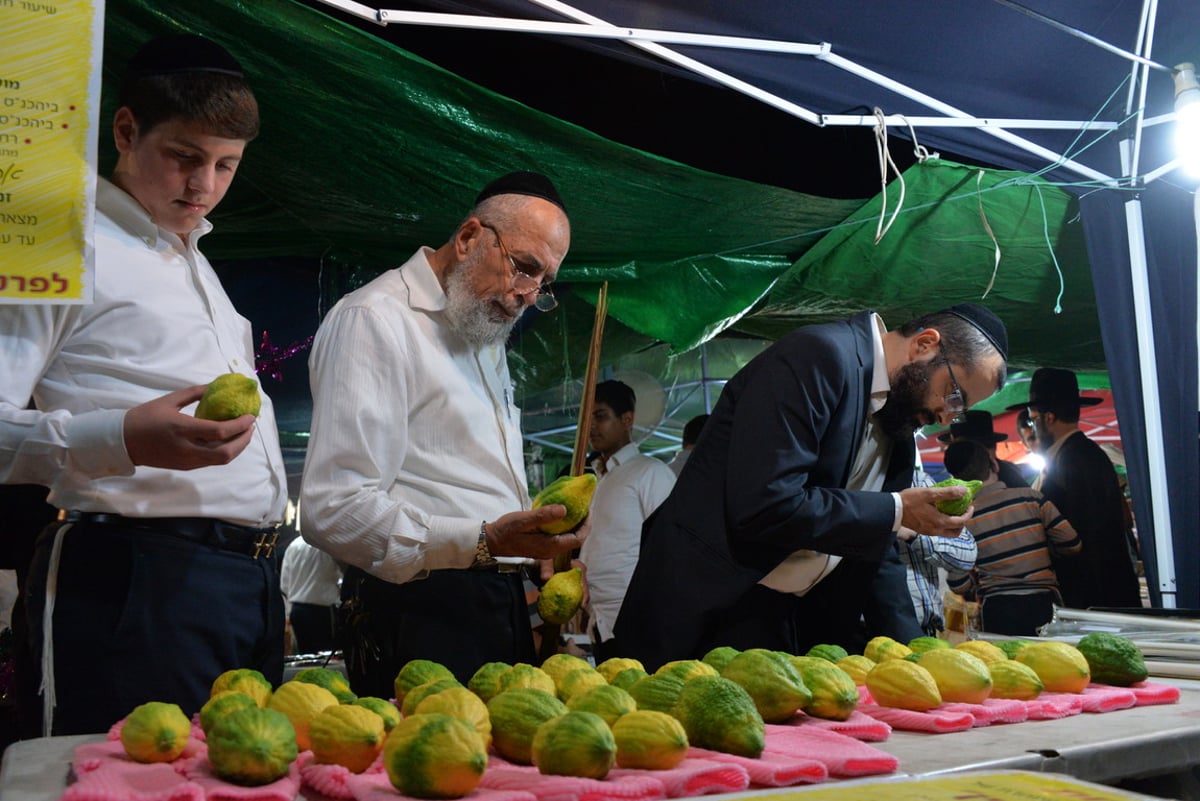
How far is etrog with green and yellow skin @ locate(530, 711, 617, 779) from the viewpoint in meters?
1.33

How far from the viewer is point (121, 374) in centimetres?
216

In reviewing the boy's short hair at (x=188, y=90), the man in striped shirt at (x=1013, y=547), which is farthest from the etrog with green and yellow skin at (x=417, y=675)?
the man in striped shirt at (x=1013, y=547)

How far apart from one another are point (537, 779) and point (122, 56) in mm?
2771

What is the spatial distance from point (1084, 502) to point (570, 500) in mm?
4301

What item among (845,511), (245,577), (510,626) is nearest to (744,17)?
(845,511)

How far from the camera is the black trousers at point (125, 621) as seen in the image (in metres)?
2.02

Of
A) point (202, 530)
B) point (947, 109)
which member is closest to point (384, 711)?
point (202, 530)

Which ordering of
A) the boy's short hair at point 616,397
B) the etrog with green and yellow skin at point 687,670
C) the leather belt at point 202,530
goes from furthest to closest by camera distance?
the boy's short hair at point 616,397 < the leather belt at point 202,530 < the etrog with green and yellow skin at point 687,670

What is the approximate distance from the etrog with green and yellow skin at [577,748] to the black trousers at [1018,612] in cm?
470

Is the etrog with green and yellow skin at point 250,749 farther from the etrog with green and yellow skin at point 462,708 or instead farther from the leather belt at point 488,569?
the leather belt at point 488,569

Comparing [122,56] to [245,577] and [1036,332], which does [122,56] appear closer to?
[245,577]

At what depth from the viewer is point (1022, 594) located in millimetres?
5520

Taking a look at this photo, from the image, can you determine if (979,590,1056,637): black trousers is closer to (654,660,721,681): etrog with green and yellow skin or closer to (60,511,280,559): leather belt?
(654,660,721,681): etrog with green and yellow skin

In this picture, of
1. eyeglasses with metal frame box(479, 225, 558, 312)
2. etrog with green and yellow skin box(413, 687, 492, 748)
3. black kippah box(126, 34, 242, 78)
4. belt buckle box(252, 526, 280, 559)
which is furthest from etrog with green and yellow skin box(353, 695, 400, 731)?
eyeglasses with metal frame box(479, 225, 558, 312)
